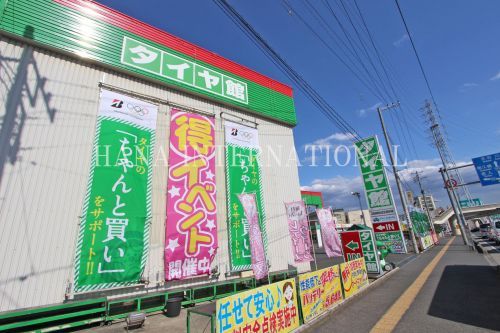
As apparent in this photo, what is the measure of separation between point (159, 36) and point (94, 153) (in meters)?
6.67

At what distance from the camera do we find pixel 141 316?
21.7 feet

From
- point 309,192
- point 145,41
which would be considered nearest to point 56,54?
point 145,41

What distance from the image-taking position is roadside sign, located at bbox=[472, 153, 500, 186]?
54.2 feet

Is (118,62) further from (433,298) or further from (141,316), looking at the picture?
(433,298)

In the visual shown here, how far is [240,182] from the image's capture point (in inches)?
484

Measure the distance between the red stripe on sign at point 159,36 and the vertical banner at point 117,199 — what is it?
3.47 metres

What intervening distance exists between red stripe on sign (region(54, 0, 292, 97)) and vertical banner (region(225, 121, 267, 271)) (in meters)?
3.60

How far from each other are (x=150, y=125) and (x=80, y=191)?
146 inches

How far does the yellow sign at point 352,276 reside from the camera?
26.5ft

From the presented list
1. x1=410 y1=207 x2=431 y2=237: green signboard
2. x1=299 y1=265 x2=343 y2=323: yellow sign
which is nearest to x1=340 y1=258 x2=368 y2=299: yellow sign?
x1=299 y1=265 x2=343 y2=323: yellow sign

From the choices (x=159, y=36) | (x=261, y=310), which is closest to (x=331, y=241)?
(x=261, y=310)

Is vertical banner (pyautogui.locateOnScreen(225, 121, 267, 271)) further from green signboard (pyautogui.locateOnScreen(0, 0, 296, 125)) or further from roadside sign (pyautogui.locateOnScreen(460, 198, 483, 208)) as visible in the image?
roadside sign (pyautogui.locateOnScreen(460, 198, 483, 208))

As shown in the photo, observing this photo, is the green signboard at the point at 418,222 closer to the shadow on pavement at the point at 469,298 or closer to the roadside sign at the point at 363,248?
the shadow on pavement at the point at 469,298

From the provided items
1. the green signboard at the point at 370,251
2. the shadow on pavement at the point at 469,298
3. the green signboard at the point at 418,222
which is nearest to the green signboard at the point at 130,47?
the green signboard at the point at 370,251
